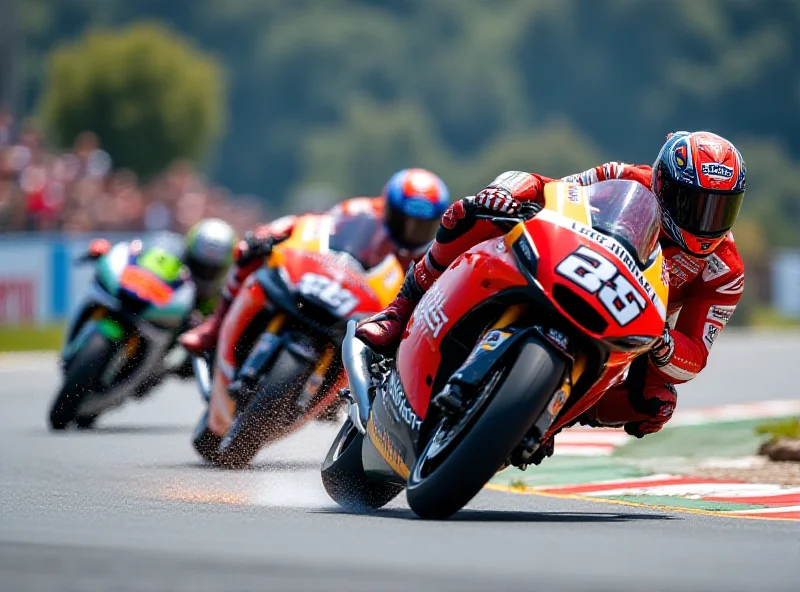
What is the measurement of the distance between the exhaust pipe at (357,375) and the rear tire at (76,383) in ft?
16.3

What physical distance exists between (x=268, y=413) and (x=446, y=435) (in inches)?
127

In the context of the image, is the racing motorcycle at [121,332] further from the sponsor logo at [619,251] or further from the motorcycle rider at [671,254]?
the sponsor logo at [619,251]

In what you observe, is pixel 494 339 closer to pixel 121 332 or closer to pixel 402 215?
pixel 402 215

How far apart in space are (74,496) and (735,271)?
2.88 meters

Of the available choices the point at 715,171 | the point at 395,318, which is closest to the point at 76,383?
the point at 395,318

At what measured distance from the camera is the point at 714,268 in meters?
7.48

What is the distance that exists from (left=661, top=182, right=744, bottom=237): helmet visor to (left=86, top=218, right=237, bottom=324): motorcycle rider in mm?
5759

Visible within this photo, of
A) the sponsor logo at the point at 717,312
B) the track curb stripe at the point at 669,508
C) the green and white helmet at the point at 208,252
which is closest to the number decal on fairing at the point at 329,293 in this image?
the track curb stripe at the point at 669,508

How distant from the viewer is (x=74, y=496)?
7.57 m

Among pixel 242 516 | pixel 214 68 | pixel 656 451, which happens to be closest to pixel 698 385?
pixel 656 451

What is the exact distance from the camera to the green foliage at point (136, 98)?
201ft

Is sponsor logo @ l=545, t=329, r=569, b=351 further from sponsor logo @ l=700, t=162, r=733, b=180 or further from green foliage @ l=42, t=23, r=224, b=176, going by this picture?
green foliage @ l=42, t=23, r=224, b=176

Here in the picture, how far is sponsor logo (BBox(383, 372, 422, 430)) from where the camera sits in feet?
21.9

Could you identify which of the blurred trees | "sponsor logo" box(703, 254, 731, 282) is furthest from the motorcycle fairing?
the blurred trees
